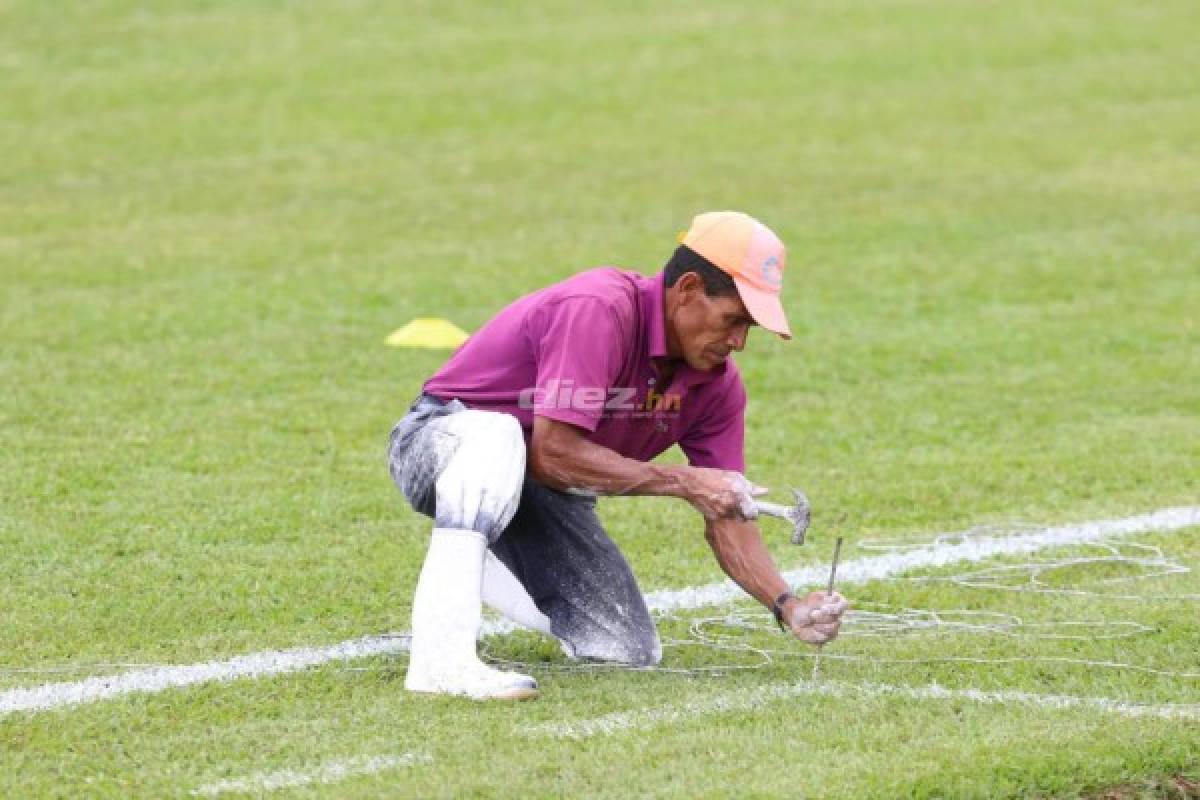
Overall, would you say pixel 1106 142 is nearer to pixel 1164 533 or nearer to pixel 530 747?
pixel 1164 533

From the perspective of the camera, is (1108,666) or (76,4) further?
(76,4)

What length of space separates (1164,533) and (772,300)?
119 inches

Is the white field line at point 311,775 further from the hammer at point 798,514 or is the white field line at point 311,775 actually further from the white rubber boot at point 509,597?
the white rubber boot at point 509,597

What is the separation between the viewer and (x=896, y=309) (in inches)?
485

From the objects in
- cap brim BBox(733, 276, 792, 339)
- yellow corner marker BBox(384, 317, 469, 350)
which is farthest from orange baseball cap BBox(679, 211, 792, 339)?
yellow corner marker BBox(384, 317, 469, 350)

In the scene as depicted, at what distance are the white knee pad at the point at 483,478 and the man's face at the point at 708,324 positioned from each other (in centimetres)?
55

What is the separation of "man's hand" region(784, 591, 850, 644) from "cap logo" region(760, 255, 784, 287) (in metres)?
0.89

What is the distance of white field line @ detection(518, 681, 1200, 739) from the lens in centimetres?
541

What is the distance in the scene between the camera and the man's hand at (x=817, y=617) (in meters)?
5.75

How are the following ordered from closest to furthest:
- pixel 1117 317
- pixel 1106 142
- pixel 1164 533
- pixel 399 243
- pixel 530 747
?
pixel 530 747, pixel 1164 533, pixel 1117 317, pixel 399 243, pixel 1106 142

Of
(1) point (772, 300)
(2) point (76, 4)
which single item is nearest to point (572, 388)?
(1) point (772, 300)

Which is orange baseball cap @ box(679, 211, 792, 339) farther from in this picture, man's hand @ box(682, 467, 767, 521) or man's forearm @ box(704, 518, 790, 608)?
man's forearm @ box(704, 518, 790, 608)

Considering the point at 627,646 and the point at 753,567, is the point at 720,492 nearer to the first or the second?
the point at 753,567

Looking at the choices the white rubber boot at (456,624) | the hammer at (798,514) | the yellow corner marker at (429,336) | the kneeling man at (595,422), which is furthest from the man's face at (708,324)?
the yellow corner marker at (429,336)
